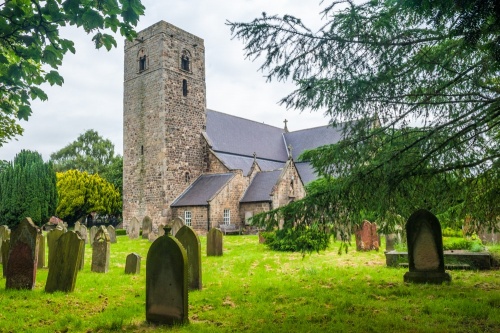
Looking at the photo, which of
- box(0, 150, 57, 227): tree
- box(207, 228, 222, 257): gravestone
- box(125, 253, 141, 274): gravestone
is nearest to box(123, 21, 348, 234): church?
box(0, 150, 57, 227): tree

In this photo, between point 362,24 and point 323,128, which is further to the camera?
point 323,128

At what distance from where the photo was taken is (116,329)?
4777mm

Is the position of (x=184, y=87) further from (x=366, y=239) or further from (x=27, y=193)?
(x=366, y=239)

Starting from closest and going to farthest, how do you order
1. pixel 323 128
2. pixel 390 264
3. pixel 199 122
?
1. pixel 390 264
2. pixel 199 122
3. pixel 323 128

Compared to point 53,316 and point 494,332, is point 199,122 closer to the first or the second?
point 53,316

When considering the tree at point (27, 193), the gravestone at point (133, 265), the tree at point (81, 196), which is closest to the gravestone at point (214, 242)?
the gravestone at point (133, 265)

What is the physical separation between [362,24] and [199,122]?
80.2 feet

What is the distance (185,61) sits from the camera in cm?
2875

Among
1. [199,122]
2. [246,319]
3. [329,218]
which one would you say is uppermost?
[199,122]

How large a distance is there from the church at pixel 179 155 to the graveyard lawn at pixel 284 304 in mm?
15990

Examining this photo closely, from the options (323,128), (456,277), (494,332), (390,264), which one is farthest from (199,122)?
(494,332)

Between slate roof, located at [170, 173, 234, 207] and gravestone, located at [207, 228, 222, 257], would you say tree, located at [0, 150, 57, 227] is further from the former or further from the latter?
gravestone, located at [207, 228, 222, 257]

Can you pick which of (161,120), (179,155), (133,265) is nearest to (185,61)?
(161,120)

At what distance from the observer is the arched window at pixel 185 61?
28453 mm
